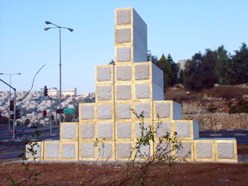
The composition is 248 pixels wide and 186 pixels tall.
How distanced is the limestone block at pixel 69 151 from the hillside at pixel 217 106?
39.7 m

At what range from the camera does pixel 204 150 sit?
13.5 meters

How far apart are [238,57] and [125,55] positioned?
199ft

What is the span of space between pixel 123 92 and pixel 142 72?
41.1 inches

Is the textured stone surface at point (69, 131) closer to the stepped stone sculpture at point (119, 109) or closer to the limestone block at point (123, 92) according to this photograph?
the stepped stone sculpture at point (119, 109)

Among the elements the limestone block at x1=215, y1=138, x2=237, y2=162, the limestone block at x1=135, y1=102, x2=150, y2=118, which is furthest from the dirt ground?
the limestone block at x1=135, y1=102, x2=150, y2=118

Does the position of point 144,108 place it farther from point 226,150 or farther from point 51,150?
point 51,150

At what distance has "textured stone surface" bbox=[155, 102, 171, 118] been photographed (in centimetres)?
1395

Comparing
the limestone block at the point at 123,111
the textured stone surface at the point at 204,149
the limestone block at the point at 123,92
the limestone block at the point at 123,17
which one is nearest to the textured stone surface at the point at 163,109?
the limestone block at the point at 123,111

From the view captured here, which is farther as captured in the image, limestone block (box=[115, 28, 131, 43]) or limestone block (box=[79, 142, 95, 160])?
limestone block (box=[115, 28, 131, 43])

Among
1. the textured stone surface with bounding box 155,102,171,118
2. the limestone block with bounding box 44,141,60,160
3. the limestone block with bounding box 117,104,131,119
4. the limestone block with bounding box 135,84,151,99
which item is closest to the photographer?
the textured stone surface with bounding box 155,102,171,118

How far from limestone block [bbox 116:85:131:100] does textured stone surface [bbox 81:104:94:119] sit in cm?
114

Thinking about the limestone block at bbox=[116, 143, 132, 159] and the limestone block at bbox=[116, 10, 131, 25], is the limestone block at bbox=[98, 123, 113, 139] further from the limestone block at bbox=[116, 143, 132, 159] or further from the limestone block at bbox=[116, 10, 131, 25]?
the limestone block at bbox=[116, 10, 131, 25]

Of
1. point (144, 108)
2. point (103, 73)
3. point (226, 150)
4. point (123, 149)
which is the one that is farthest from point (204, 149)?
point (103, 73)

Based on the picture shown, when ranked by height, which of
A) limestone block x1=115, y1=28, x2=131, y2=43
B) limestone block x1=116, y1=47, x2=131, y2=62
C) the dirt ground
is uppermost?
limestone block x1=115, y1=28, x2=131, y2=43
